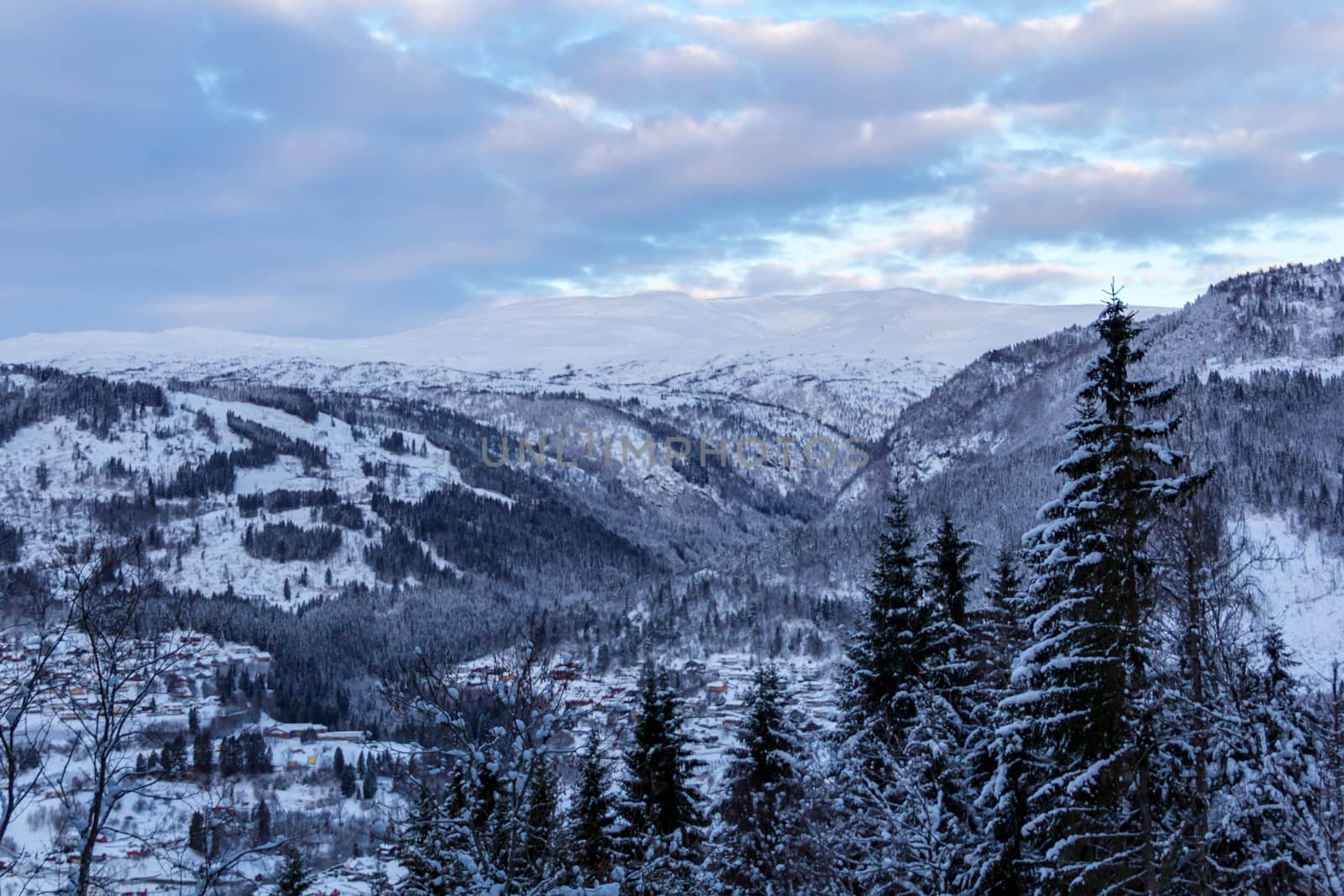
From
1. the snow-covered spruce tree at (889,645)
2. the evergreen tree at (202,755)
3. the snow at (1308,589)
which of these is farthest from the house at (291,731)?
the snow-covered spruce tree at (889,645)

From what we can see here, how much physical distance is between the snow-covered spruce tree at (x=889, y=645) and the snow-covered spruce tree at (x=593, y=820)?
747 cm

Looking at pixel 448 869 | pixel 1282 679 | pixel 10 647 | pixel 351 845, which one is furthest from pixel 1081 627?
pixel 351 845

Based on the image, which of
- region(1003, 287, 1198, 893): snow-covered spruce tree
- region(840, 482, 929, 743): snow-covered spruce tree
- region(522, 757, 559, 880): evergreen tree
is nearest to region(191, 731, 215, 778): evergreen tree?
region(840, 482, 929, 743): snow-covered spruce tree

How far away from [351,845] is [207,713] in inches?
2607

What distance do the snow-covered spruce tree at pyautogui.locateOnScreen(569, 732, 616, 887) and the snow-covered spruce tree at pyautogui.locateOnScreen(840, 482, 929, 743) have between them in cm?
747

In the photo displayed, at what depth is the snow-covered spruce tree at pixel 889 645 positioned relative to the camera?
98.9 feet

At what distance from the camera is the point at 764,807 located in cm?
3019

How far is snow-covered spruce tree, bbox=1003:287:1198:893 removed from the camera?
1820 cm

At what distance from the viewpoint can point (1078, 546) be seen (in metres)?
19.1

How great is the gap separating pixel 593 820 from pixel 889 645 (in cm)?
983

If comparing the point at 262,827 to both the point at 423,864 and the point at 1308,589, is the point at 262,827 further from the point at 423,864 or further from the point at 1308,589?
the point at 1308,589

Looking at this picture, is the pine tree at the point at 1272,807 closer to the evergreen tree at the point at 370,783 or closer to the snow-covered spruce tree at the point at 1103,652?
the snow-covered spruce tree at the point at 1103,652

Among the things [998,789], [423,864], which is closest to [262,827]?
[423,864]

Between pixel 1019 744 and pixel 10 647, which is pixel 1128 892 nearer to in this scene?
pixel 1019 744
